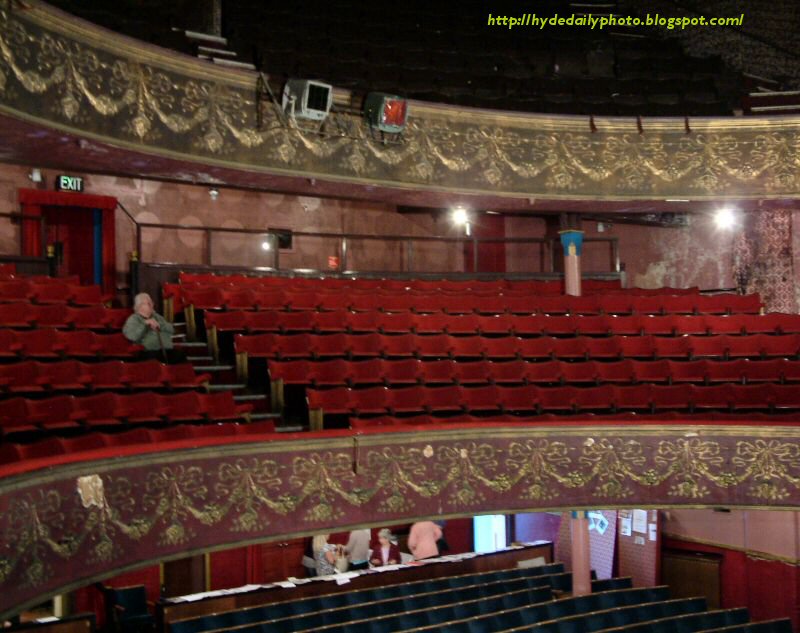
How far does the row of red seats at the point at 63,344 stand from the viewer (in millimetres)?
4707

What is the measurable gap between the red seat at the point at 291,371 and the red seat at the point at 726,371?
Answer: 2.76 m

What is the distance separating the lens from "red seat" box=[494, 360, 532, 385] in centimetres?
603

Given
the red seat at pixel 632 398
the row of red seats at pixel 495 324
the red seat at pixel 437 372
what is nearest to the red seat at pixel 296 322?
the row of red seats at pixel 495 324

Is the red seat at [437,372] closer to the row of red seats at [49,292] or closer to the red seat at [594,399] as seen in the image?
the red seat at [594,399]

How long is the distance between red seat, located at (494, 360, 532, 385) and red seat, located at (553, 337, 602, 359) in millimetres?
476

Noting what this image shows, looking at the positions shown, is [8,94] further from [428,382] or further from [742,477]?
[742,477]

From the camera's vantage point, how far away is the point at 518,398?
18.9 ft

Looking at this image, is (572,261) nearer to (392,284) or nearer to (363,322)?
(392,284)

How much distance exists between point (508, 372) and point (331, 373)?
125 centimetres

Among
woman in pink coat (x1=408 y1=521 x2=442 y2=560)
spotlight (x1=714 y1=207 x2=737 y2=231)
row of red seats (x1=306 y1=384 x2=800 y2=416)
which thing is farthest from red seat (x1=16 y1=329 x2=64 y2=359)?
spotlight (x1=714 y1=207 x2=737 y2=231)

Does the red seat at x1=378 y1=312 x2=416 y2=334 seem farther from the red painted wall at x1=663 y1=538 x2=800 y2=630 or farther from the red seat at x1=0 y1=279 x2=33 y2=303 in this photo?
the red painted wall at x1=663 y1=538 x2=800 y2=630

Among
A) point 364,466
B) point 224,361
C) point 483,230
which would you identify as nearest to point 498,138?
point 483,230

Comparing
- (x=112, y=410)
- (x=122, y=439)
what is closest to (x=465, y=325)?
(x=112, y=410)

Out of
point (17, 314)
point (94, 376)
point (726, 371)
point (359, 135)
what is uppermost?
point (359, 135)
